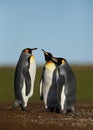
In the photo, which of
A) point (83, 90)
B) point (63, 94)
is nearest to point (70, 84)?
point (63, 94)

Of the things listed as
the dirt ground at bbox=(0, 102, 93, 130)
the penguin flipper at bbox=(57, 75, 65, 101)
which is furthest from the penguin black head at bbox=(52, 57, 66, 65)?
the dirt ground at bbox=(0, 102, 93, 130)

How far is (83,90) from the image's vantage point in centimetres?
2889

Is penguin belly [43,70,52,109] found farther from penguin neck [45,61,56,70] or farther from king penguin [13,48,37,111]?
king penguin [13,48,37,111]

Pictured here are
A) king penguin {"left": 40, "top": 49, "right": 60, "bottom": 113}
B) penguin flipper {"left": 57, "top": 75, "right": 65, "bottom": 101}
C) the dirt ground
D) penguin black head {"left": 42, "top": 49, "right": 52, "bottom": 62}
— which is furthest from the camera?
penguin black head {"left": 42, "top": 49, "right": 52, "bottom": 62}

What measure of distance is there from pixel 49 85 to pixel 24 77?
538 millimetres

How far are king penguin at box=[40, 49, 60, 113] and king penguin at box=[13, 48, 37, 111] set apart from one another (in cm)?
28

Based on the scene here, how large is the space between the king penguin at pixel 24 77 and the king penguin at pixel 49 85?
0.93 feet

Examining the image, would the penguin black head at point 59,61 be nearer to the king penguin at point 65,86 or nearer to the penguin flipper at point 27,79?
the king penguin at point 65,86

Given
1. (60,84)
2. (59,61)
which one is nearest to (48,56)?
(59,61)

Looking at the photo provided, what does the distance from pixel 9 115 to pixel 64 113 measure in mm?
1109

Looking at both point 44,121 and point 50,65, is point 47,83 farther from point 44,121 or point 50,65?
point 44,121

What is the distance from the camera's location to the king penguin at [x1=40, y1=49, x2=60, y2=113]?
37.4 feet

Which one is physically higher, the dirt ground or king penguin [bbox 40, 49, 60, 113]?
king penguin [bbox 40, 49, 60, 113]

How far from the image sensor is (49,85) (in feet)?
37.6
